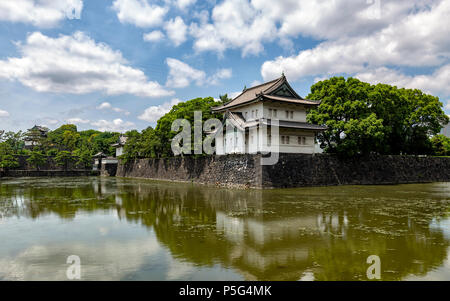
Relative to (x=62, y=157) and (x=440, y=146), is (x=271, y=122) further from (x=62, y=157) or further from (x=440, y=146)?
(x=62, y=157)

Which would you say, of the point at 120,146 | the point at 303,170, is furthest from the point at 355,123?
the point at 120,146

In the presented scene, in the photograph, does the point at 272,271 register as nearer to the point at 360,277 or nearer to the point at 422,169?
the point at 360,277

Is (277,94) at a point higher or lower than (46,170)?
higher

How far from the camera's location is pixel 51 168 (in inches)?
1918

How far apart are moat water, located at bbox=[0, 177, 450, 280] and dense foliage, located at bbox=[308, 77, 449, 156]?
13.4 meters

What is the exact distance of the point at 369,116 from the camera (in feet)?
82.0

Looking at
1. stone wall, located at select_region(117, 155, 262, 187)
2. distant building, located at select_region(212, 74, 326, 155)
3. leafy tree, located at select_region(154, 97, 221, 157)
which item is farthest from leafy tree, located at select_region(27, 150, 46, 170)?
distant building, located at select_region(212, 74, 326, 155)

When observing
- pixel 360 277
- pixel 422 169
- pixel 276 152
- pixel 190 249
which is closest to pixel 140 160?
pixel 276 152

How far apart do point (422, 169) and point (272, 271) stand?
1266 inches

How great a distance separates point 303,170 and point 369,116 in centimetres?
789

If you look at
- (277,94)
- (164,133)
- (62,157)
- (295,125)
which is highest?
(277,94)

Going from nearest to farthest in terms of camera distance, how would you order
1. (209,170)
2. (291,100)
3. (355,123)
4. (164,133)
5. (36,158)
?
(291,100), (355,123), (209,170), (164,133), (36,158)

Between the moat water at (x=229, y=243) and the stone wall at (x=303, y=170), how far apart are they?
30.2ft

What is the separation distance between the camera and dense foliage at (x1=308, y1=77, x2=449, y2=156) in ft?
81.9
